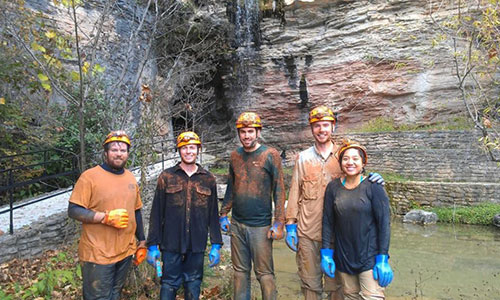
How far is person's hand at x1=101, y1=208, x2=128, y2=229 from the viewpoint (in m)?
2.58

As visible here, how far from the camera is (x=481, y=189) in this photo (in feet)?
30.0

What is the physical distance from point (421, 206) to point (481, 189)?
5.24 ft

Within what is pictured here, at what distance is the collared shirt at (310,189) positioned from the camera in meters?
2.89

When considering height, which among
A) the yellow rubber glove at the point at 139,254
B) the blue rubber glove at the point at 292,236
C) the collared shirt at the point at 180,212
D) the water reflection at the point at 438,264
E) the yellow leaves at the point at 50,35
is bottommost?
the water reflection at the point at 438,264

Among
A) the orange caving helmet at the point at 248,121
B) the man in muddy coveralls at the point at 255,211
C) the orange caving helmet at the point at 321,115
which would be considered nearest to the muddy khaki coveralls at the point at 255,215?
the man in muddy coveralls at the point at 255,211

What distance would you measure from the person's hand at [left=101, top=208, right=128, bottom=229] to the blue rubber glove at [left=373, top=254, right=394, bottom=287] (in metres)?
1.96

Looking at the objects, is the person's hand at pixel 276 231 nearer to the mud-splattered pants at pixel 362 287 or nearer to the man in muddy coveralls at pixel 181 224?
the man in muddy coveralls at pixel 181 224

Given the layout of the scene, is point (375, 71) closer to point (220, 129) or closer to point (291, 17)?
point (291, 17)

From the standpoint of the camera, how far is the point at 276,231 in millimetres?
3027

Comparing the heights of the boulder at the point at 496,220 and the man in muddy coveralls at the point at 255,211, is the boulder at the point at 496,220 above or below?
below

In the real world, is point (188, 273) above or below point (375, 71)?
below

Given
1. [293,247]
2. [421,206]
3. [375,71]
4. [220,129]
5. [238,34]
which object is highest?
[238,34]

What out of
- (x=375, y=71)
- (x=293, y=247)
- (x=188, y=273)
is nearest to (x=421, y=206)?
(x=375, y=71)

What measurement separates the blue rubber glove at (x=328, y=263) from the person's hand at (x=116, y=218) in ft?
5.30
